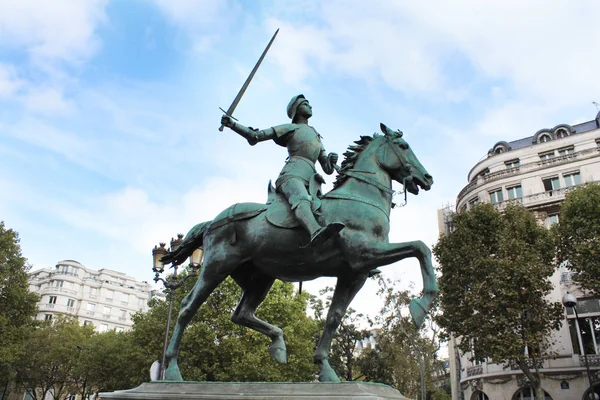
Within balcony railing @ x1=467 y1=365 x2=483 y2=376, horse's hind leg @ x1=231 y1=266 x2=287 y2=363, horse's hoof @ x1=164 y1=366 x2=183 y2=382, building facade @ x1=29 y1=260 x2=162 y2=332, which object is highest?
building facade @ x1=29 y1=260 x2=162 y2=332

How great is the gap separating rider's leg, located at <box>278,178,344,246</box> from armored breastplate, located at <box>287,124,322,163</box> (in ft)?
2.16

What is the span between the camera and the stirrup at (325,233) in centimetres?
498

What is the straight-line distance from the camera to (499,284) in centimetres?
2409

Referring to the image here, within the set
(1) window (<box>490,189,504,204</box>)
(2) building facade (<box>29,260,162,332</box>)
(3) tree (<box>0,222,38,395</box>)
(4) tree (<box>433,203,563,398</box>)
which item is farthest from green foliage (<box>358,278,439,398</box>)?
(2) building facade (<box>29,260,162,332</box>)

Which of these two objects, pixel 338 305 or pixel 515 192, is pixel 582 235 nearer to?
pixel 515 192

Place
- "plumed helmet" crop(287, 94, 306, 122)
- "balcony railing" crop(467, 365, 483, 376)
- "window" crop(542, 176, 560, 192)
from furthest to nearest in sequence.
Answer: "window" crop(542, 176, 560, 192), "balcony railing" crop(467, 365, 483, 376), "plumed helmet" crop(287, 94, 306, 122)

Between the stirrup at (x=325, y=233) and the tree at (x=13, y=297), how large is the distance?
26.8 m

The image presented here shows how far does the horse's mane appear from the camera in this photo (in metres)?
6.12

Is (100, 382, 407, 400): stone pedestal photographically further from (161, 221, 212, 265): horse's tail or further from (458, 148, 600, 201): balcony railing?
(458, 148, 600, 201): balcony railing

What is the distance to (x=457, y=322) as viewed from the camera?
1013 inches

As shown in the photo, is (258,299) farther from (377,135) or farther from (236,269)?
(377,135)

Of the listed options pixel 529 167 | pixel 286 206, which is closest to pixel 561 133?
pixel 529 167

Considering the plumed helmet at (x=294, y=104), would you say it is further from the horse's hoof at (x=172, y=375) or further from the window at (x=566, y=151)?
the window at (x=566, y=151)

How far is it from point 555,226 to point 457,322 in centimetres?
758
